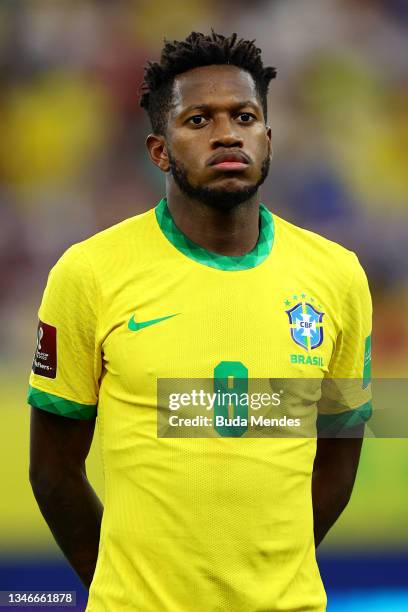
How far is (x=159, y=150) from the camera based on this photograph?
2.50 metres

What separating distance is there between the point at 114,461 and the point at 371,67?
403cm

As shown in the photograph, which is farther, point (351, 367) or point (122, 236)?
point (351, 367)

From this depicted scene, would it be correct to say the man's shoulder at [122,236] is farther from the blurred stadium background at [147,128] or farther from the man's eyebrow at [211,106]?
the blurred stadium background at [147,128]

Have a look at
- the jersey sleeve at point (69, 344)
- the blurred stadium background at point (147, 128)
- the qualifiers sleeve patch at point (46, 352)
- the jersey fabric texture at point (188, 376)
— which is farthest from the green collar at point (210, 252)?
the blurred stadium background at point (147, 128)

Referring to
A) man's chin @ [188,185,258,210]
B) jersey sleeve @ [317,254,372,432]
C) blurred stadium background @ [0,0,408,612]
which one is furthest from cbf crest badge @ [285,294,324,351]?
blurred stadium background @ [0,0,408,612]

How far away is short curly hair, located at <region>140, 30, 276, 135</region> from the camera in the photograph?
2.41 metres

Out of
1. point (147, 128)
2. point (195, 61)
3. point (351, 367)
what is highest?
point (147, 128)

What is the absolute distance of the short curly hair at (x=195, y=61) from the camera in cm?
241

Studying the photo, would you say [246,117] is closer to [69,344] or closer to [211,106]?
[211,106]

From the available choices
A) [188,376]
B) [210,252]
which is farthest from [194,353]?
[210,252]

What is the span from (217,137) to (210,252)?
27cm

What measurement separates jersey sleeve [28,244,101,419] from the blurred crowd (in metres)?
3.11

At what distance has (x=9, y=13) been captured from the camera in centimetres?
575

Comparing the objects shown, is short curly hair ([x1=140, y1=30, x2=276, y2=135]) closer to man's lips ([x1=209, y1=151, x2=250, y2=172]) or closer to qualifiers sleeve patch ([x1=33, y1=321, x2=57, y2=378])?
man's lips ([x1=209, y1=151, x2=250, y2=172])
